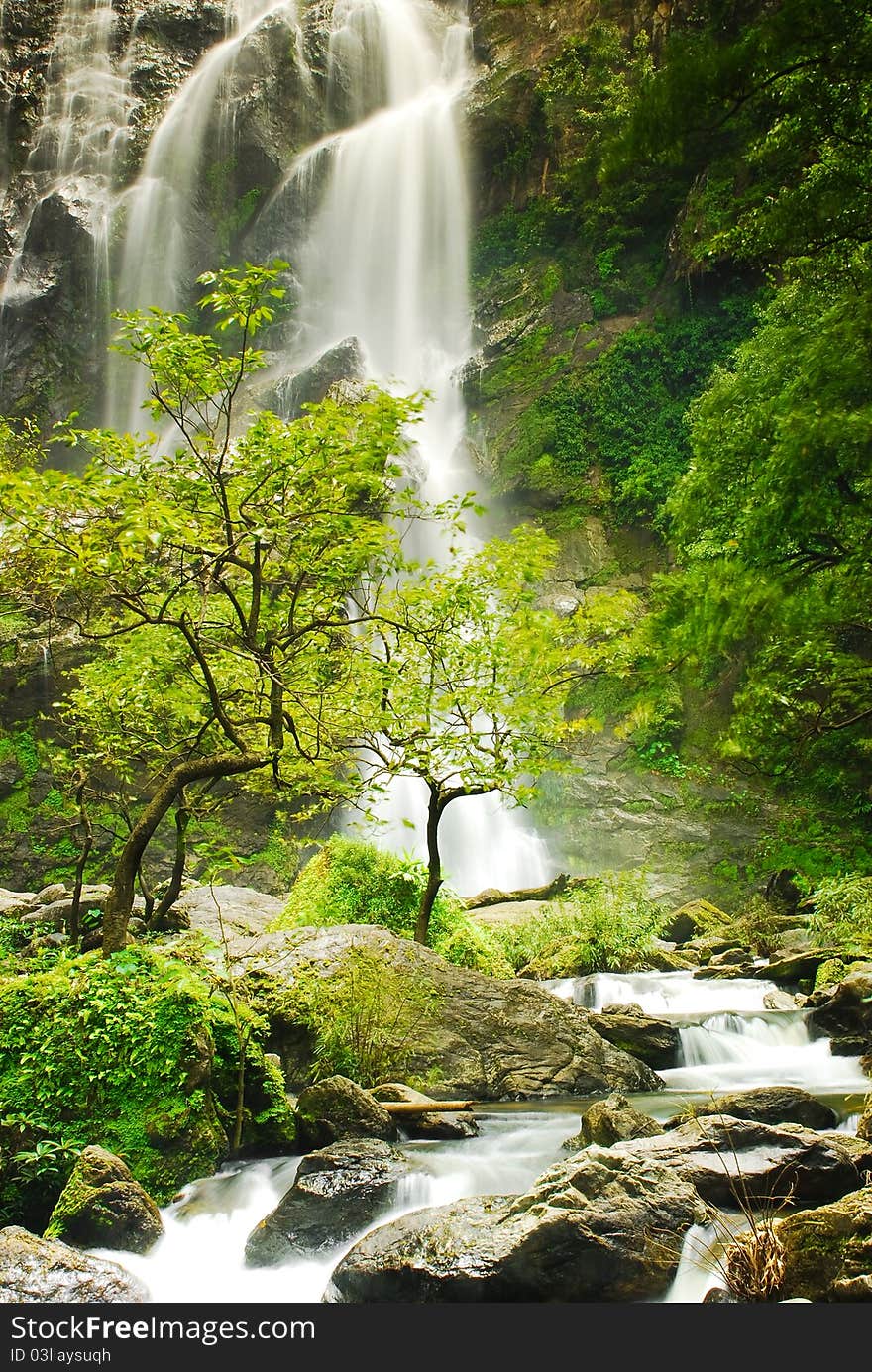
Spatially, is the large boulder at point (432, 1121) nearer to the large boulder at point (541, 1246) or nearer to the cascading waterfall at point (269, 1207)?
the cascading waterfall at point (269, 1207)

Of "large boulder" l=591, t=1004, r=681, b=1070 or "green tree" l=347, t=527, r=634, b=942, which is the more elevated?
"green tree" l=347, t=527, r=634, b=942

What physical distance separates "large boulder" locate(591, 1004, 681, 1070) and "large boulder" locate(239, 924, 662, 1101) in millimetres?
587

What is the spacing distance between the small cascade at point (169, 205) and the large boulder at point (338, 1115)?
94.1ft

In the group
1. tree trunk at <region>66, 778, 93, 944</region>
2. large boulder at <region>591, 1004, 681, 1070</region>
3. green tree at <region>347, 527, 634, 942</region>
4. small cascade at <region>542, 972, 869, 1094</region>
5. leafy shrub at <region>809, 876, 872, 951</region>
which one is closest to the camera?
small cascade at <region>542, 972, 869, 1094</region>

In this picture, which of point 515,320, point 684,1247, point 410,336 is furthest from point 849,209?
point 410,336

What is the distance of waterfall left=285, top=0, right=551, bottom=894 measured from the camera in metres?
28.9

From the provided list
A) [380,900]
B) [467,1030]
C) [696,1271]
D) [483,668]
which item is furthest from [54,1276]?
[380,900]

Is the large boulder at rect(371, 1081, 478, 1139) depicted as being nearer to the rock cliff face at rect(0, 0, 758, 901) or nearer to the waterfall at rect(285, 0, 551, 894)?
the rock cliff face at rect(0, 0, 758, 901)

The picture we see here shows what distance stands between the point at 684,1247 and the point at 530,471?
22217 mm

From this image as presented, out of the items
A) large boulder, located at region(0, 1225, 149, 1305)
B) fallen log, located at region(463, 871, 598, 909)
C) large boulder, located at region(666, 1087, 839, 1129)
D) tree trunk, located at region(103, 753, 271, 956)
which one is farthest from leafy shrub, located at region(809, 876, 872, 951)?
large boulder, located at region(0, 1225, 149, 1305)

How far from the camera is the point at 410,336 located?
2962 cm

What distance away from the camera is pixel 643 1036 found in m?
8.80

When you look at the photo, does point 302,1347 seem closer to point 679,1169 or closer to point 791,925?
point 679,1169

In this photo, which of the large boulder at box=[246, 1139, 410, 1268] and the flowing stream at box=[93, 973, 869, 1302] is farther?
the large boulder at box=[246, 1139, 410, 1268]
